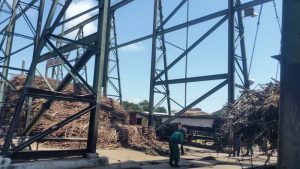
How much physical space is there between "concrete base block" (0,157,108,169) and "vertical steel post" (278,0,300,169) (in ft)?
18.8

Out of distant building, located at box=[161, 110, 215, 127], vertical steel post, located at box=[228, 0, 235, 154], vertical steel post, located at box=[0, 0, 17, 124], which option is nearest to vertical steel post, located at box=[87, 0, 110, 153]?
vertical steel post, located at box=[228, 0, 235, 154]

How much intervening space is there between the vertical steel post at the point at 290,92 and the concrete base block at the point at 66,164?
5736 millimetres

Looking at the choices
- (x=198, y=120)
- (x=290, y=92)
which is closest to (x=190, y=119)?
(x=198, y=120)

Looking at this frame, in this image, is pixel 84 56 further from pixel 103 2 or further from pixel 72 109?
pixel 72 109

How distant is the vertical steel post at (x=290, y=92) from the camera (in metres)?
4.80

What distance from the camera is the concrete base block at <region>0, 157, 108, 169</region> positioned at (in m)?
8.28

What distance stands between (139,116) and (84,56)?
1279 cm

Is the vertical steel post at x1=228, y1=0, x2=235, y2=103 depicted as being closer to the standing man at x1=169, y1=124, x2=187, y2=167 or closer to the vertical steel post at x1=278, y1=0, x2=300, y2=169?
the standing man at x1=169, y1=124, x2=187, y2=167

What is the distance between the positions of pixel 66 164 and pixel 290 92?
616 centimetres

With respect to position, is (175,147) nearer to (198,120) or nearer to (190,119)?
(198,120)

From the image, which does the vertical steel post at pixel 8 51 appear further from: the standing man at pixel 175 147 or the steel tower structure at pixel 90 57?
the standing man at pixel 175 147

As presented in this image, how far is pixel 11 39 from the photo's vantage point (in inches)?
674

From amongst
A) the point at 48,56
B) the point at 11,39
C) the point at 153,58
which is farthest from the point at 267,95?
the point at 11,39

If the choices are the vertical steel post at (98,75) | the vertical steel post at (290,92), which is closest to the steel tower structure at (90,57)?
the vertical steel post at (98,75)
